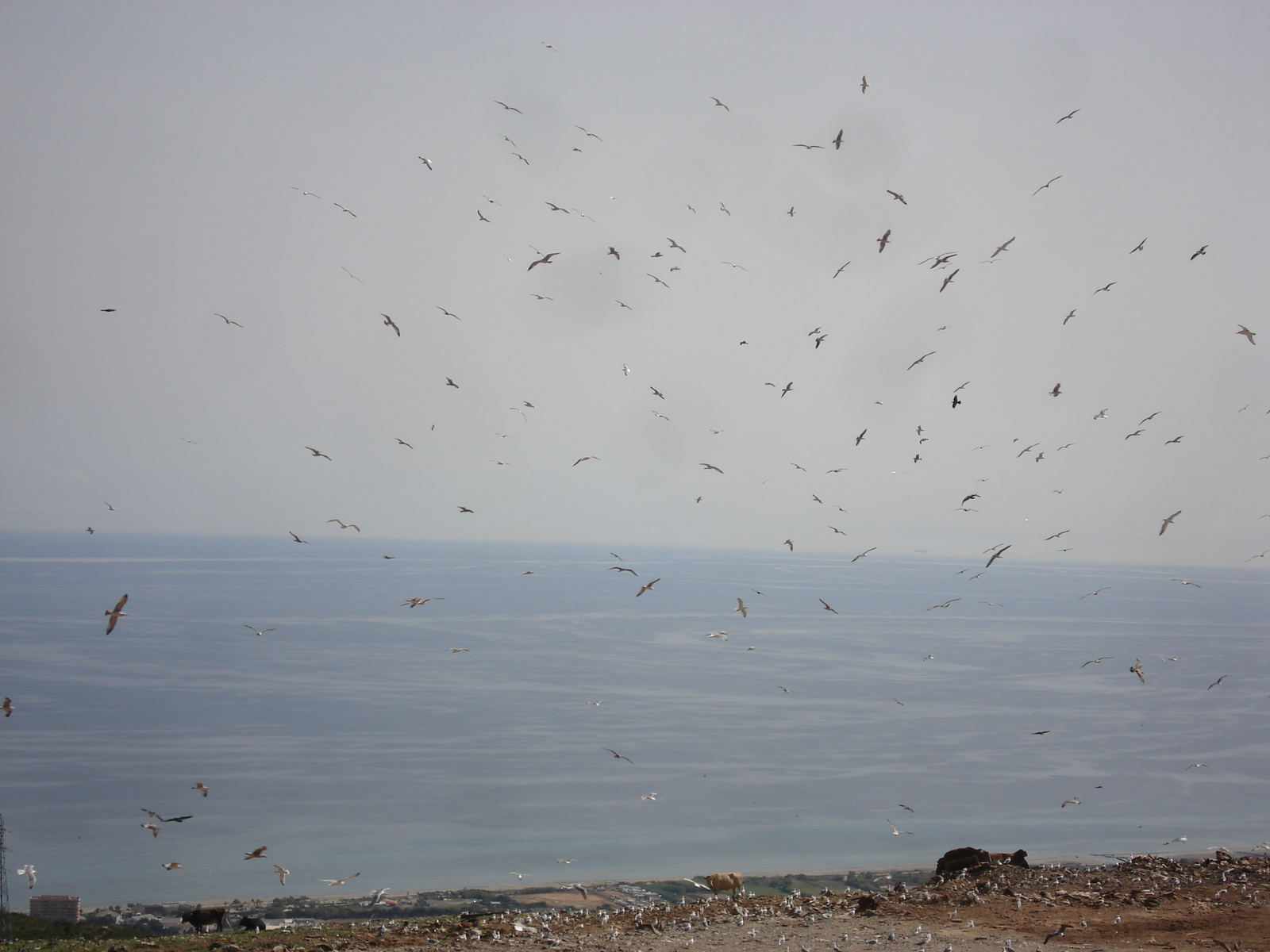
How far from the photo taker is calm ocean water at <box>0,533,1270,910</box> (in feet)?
105

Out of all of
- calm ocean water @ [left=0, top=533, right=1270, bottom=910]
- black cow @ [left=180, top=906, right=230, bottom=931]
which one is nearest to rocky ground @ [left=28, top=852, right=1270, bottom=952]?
black cow @ [left=180, top=906, right=230, bottom=931]

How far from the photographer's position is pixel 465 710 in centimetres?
5978

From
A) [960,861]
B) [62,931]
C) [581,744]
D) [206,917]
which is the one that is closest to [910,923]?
[960,861]

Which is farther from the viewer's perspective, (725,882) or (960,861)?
(725,882)

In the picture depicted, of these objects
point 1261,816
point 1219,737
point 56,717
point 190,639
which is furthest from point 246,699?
point 1219,737

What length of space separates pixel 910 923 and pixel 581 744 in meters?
44.1

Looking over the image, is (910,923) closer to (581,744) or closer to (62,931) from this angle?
(62,931)

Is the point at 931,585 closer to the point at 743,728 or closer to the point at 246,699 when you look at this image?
the point at 743,728

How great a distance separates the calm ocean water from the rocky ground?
18.4 metres

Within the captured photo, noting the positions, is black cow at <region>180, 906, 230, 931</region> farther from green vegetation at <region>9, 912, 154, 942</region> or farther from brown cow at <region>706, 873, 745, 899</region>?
brown cow at <region>706, 873, 745, 899</region>

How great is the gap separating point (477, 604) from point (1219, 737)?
330 ft

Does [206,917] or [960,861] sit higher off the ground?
[960,861]

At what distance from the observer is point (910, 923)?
933 cm

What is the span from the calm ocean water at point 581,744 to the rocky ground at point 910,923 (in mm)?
18432
